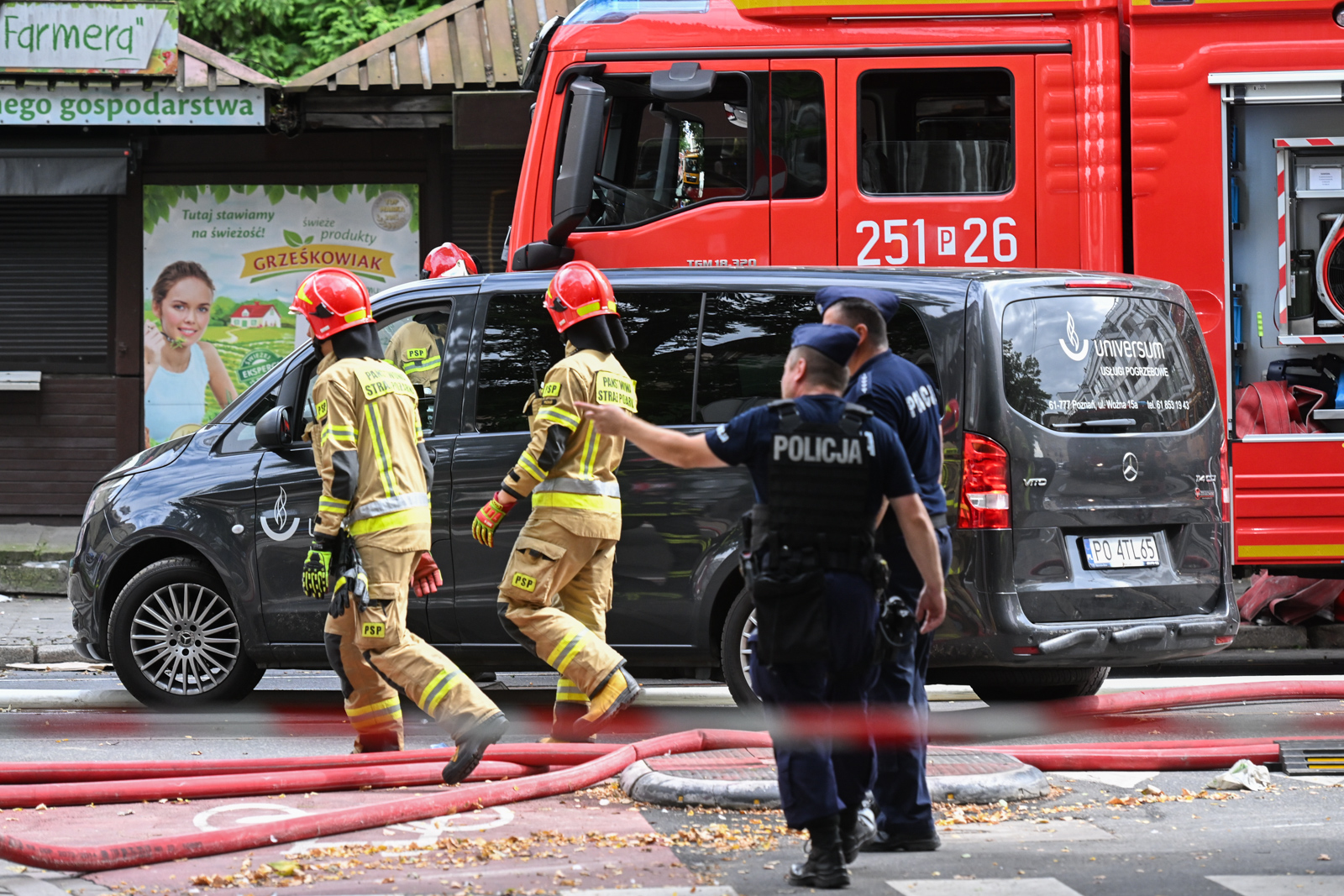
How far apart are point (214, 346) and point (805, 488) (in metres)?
10.7

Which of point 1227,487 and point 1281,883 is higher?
point 1227,487

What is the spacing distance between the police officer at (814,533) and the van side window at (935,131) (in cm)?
418

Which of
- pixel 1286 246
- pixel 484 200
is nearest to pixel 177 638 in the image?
pixel 1286 246

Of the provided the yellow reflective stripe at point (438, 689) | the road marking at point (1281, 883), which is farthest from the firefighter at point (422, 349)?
the road marking at point (1281, 883)

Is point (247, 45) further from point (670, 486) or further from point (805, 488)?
point (805, 488)

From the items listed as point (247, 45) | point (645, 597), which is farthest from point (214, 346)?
point (645, 597)

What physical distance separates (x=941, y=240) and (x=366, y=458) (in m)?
3.58

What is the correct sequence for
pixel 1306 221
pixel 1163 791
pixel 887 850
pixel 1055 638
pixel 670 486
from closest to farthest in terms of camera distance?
1. pixel 887 850
2. pixel 1163 791
3. pixel 1055 638
4. pixel 670 486
5. pixel 1306 221

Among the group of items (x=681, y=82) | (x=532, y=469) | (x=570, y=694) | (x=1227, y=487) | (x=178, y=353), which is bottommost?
(x=570, y=694)

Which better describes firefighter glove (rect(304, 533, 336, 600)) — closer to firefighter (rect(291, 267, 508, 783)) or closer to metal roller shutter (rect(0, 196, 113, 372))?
firefighter (rect(291, 267, 508, 783))

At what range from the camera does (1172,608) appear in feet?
22.4

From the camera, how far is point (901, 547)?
491 centimetres

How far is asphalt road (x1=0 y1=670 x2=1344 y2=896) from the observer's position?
4457 mm

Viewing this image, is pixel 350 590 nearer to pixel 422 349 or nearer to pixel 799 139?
pixel 422 349
